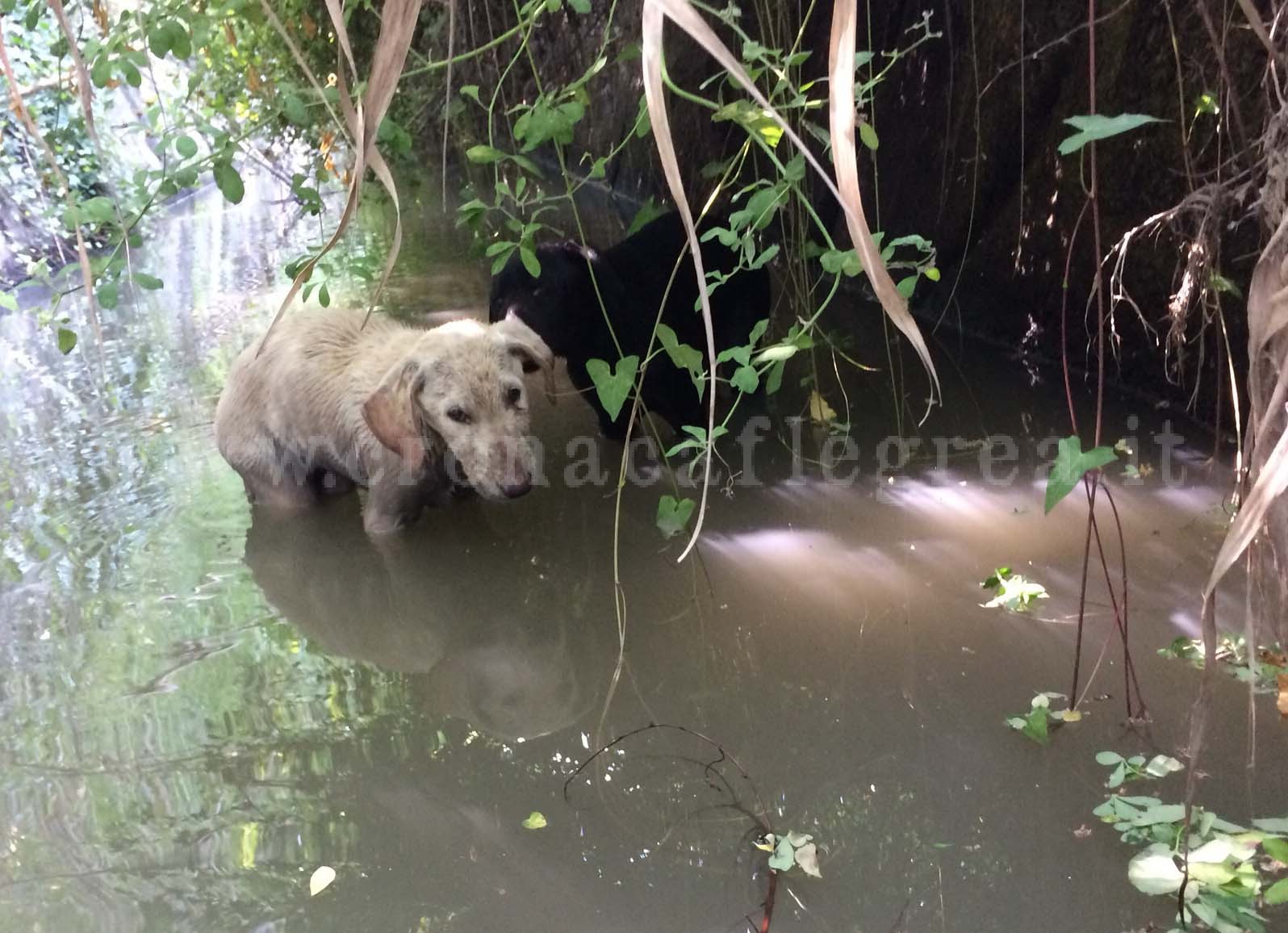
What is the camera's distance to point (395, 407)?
3.04 meters

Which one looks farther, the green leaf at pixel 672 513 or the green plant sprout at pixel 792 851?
the green leaf at pixel 672 513

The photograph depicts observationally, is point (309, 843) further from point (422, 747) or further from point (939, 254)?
point (939, 254)

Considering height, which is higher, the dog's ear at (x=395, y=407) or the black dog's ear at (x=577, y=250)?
the black dog's ear at (x=577, y=250)

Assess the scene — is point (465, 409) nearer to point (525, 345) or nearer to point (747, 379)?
point (525, 345)

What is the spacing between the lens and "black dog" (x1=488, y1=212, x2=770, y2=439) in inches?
144

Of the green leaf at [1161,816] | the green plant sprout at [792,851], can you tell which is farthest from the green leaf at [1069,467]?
the green plant sprout at [792,851]

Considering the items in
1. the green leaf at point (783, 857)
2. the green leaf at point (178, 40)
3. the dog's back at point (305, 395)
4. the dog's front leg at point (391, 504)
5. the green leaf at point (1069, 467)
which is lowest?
the green leaf at point (783, 857)

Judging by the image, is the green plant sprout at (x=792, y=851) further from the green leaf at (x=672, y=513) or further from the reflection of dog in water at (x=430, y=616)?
the green leaf at (x=672, y=513)

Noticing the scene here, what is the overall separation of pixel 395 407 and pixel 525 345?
0.42 meters

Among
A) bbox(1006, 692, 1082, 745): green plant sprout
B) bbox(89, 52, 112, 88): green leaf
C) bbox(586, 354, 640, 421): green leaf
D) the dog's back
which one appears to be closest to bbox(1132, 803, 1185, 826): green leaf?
bbox(1006, 692, 1082, 745): green plant sprout

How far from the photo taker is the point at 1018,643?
2.47m

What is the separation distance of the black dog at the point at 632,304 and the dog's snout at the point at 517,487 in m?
0.76

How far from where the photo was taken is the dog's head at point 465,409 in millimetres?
3014

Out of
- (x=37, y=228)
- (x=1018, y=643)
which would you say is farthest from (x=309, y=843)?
(x=37, y=228)
